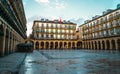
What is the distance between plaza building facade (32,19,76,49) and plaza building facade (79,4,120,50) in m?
9.23

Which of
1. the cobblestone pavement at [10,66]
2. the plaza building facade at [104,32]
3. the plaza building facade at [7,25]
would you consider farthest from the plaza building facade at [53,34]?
the cobblestone pavement at [10,66]

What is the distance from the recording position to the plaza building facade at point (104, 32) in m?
48.2

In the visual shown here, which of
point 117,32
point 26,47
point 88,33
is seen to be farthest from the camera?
point 88,33

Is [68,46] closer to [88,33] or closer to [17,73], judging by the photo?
[88,33]

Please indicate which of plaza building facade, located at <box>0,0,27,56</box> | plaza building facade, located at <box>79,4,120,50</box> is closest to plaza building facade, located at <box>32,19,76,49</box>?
plaza building facade, located at <box>79,4,120,50</box>

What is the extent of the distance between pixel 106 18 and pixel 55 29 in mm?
30831

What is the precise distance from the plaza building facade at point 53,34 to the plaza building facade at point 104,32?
9226 millimetres

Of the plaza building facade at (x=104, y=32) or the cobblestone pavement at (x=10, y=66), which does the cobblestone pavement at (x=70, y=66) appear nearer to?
the cobblestone pavement at (x=10, y=66)

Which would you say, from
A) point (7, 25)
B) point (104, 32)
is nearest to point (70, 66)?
point (7, 25)

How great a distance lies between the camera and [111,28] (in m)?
51.3

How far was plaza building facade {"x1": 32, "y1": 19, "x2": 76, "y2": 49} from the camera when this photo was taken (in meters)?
71.6

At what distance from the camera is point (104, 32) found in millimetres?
55938

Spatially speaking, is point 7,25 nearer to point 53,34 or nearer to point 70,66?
point 70,66

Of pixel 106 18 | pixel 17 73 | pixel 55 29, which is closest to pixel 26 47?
pixel 17 73
